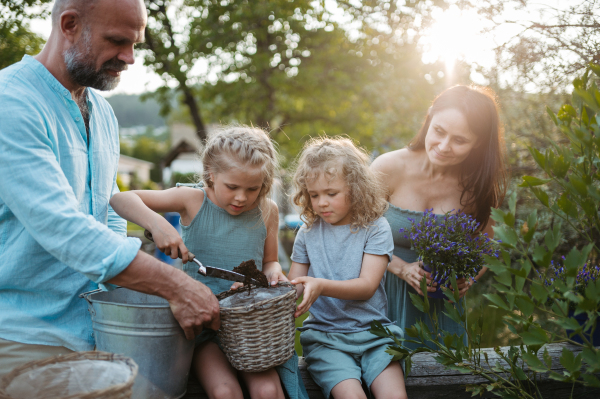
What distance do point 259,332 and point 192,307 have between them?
0.27 meters

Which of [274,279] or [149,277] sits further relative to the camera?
[274,279]

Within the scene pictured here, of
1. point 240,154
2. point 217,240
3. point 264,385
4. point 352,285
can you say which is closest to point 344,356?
Result: point 352,285

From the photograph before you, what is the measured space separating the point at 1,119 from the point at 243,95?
994cm

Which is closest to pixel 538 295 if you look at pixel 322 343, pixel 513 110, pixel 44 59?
pixel 322 343

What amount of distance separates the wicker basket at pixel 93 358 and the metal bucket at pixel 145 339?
21 centimetres

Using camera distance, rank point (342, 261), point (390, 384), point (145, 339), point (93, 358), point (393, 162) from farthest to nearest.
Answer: point (393, 162), point (342, 261), point (390, 384), point (145, 339), point (93, 358)

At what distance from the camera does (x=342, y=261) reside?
2.53 metres

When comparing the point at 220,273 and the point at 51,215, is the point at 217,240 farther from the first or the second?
the point at 51,215

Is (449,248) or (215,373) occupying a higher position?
(449,248)

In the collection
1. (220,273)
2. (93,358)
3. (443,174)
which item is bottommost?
(93,358)

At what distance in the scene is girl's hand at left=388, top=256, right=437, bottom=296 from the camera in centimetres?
245

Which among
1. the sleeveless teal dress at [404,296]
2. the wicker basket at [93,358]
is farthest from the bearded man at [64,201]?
the sleeveless teal dress at [404,296]

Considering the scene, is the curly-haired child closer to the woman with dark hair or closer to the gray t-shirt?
the gray t-shirt

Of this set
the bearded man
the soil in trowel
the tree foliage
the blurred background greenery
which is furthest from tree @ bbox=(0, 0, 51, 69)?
the tree foliage
